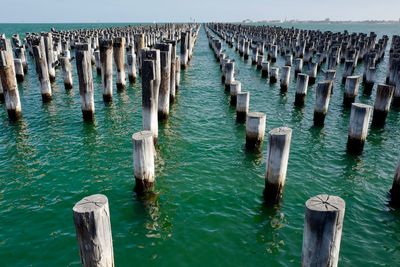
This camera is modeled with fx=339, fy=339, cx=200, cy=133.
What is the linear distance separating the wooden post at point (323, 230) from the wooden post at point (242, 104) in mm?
9643

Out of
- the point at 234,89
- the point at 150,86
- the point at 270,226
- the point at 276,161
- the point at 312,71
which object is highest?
the point at 150,86

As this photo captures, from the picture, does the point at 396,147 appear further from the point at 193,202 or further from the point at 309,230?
the point at 309,230

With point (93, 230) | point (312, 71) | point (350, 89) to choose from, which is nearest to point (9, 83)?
point (93, 230)

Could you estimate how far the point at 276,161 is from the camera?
8406 mm

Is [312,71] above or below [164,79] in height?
below

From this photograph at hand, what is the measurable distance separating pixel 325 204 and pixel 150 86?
7.62 meters

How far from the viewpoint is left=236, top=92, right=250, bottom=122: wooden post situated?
14.7 metres

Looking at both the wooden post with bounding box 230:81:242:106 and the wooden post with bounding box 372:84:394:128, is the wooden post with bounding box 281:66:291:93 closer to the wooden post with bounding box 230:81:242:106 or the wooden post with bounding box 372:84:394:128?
the wooden post with bounding box 230:81:242:106

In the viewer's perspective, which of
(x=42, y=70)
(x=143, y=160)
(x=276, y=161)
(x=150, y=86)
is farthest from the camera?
(x=42, y=70)

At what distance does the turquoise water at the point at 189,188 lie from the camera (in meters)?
7.53

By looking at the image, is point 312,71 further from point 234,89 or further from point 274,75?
point 234,89

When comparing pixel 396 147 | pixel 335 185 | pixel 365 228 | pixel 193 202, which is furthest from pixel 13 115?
pixel 396 147

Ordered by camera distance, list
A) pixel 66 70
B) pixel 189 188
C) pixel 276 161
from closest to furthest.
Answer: pixel 276 161 → pixel 189 188 → pixel 66 70

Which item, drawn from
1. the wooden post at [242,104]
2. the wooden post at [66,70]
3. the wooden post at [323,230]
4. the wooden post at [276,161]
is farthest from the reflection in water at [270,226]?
the wooden post at [66,70]
